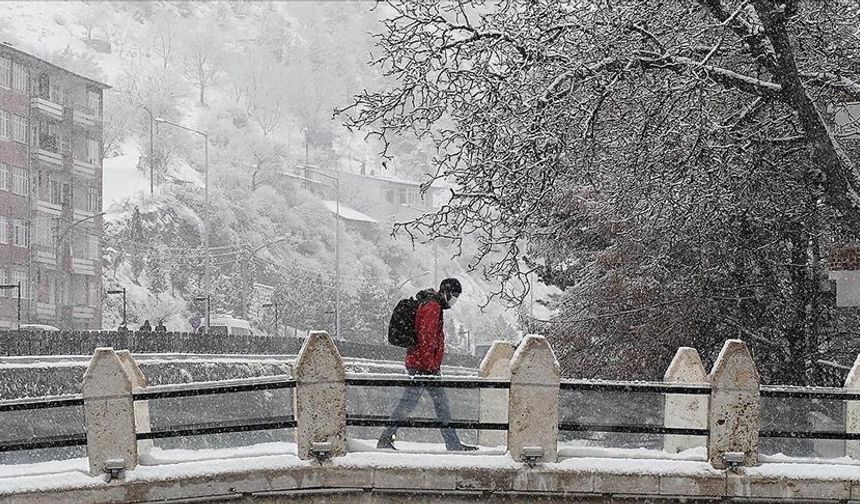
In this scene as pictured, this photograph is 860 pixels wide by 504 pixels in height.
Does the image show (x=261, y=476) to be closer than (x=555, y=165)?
Yes

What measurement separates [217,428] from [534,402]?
274 cm

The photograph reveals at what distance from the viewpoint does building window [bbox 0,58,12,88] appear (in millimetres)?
70144

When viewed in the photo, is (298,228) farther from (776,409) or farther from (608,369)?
(776,409)

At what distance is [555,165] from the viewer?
16406 mm

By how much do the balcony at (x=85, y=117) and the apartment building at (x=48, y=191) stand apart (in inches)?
2.1

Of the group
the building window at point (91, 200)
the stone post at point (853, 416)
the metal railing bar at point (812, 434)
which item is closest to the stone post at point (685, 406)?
the metal railing bar at point (812, 434)

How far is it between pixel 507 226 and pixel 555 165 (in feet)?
6.37

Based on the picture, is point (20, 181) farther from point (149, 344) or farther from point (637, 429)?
point (637, 429)

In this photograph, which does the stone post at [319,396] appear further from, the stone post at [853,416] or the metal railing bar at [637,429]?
the stone post at [853,416]

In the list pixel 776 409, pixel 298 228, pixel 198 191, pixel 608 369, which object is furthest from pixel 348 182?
pixel 776 409

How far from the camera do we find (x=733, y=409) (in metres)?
12.6

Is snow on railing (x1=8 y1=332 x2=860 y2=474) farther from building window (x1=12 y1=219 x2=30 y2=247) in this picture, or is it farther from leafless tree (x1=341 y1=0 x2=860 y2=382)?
building window (x1=12 y1=219 x2=30 y2=247)

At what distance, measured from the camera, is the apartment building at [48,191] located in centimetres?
7094

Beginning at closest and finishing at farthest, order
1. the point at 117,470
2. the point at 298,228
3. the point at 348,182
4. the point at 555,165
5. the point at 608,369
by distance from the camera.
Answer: the point at 117,470 < the point at 555,165 < the point at 608,369 < the point at 298,228 < the point at 348,182
